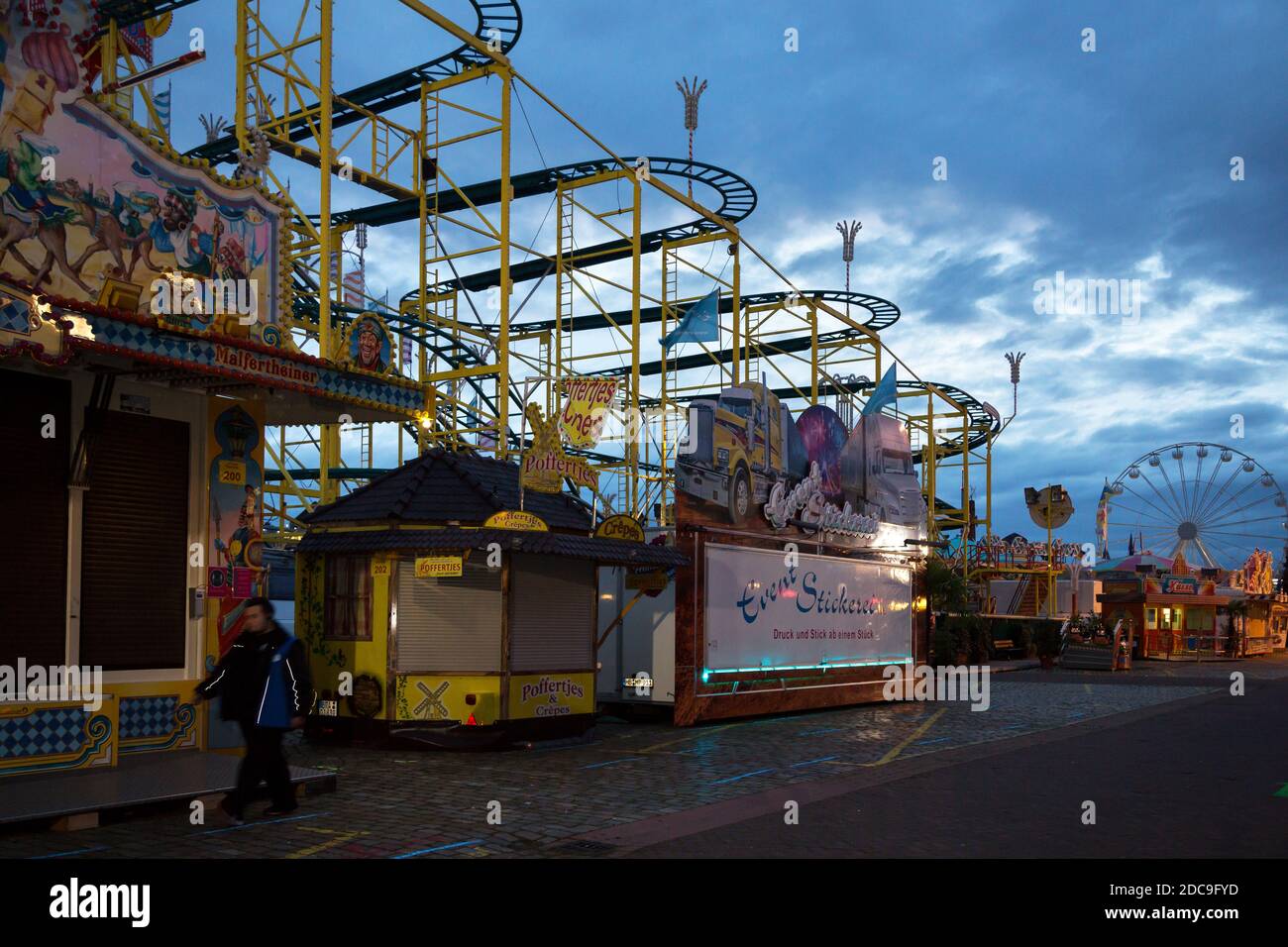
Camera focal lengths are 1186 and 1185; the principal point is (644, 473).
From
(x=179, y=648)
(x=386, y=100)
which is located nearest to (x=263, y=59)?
(x=386, y=100)

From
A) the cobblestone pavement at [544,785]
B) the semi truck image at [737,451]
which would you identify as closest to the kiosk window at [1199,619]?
the cobblestone pavement at [544,785]

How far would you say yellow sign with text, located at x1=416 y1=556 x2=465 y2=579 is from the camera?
1538 centimetres

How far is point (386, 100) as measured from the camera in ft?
87.1

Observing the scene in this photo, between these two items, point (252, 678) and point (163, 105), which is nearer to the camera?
point (252, 678)

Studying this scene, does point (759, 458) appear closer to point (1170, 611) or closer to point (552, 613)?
point (552, 613)

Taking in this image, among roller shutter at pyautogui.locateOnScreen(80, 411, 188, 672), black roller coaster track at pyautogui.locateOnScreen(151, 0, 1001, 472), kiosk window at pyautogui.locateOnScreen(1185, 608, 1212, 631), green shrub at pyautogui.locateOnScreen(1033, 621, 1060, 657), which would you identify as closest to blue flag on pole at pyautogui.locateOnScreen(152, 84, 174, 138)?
black roller coaster track at pyautogui.locateOnScreen(151, 0, 1001, 472)

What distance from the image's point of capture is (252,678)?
10.1 m

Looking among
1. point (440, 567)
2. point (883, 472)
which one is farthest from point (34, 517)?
point (883, 472)

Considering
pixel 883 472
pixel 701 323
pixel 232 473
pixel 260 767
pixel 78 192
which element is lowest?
pixel 260 767

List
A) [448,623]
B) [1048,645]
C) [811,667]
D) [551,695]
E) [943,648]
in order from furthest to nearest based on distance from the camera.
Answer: [1048,645], [943,648], [811,667], [551,695], [448,623]

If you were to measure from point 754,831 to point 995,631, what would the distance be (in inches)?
1603

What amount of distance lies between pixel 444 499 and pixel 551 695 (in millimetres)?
3145

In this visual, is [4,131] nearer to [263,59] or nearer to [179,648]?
[179,648]

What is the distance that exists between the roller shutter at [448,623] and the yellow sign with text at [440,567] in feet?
1.31
